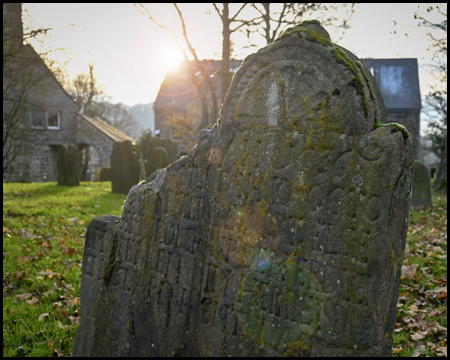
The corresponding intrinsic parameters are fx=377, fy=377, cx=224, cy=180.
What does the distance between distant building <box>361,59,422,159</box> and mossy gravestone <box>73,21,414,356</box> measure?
34.9 m

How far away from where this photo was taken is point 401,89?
3484cm

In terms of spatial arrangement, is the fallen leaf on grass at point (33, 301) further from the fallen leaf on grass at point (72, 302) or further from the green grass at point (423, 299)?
the green grass at point (423, 299)

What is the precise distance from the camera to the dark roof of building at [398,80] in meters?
34.4

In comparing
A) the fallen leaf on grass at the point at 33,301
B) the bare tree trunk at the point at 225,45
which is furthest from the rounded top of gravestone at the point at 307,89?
the bare tree trunk at the point at 225,45

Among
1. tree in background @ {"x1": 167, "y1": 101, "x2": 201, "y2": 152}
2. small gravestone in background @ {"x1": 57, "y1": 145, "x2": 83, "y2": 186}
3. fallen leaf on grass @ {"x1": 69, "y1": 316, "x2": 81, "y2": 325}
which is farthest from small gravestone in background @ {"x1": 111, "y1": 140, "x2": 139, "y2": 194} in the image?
tree in background @ {"x1": 167, "y1": 101, "x2": 201, "y2": 152}

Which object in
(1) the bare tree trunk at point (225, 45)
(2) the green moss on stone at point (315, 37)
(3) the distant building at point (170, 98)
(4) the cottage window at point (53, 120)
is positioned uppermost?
(3) the distant building at point (170, 98)

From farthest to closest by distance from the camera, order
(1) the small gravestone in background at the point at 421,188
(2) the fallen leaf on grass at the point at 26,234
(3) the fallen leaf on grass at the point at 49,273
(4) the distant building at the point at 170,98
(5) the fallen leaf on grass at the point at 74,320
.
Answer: (4) the distant building at the point at 170,98, (1) the small gravestone in background at the point at 421,188, (2) the fallen leaf on grass at the point at 26,234, (3) the fallen leaf on grass at the point at 49,273, (5) the fallen leaf on grass at the point at 74,320

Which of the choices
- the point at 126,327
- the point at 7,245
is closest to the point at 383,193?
the point at 126,327

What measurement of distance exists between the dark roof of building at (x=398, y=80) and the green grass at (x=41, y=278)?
3238 cm

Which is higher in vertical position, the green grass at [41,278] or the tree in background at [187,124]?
the tree in background at [187,124]

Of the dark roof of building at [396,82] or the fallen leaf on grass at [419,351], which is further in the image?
the dark roof of building at [396,82]

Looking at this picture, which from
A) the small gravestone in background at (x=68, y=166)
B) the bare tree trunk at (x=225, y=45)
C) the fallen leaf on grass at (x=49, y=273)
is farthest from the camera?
the small gravestone in background at (x=68, y=166)

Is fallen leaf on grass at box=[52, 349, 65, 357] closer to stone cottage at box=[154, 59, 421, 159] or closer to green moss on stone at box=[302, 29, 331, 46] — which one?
green moss on stone at box=[302, 29, 331, 46]

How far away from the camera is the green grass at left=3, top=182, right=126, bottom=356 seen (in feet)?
12.0
